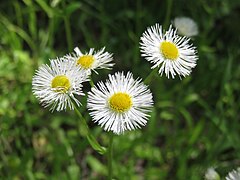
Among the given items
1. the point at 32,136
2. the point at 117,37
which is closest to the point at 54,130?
the point at 32,136

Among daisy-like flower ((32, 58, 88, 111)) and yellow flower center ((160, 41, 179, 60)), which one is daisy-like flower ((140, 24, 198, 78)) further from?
daisy-like flower ((32, 58, 88, 111))

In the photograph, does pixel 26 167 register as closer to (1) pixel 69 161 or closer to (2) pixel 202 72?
(1) pixel 69 161

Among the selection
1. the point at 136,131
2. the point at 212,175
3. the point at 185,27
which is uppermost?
the point at 185,27

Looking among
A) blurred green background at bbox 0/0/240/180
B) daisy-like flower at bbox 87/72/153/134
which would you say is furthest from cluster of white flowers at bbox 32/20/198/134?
blurred green background at bbox 0/0/240/180

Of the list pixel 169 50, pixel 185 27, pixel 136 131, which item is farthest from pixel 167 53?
pixel 136 131

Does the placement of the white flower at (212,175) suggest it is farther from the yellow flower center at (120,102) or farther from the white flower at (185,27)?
the white flower at (185,27)

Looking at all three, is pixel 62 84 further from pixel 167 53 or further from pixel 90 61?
pixel 167 53
